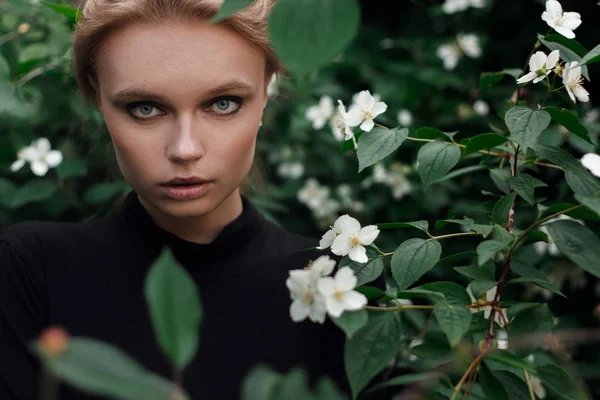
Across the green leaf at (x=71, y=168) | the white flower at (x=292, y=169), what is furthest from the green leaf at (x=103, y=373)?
the white flower at (x=292, y=169)

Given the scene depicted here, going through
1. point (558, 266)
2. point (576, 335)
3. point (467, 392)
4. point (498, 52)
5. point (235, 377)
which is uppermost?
point (576, 335)

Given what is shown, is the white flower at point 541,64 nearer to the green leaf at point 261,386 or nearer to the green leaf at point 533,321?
the green leaf at point 533,321

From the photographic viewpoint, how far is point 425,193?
7.32 ft

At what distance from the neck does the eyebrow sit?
259mm

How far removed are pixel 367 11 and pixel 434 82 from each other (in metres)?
0.56

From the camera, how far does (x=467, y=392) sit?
893mm

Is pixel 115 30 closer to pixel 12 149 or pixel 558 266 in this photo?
pixel 12 149

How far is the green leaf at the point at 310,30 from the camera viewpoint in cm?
63

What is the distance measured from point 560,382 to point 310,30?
1.91 ft

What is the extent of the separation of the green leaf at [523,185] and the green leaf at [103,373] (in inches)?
28.4

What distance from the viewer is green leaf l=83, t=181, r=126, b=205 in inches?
69.0

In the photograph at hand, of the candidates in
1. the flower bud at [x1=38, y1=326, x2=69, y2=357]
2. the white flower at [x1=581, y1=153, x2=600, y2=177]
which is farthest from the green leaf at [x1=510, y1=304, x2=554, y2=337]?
the flower bud at [x1=38, y1=326, x2=69, y2=357]

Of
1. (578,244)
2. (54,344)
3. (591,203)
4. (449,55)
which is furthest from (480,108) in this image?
(54,344)

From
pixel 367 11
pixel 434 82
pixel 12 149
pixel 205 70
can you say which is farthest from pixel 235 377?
pixel 367 11
